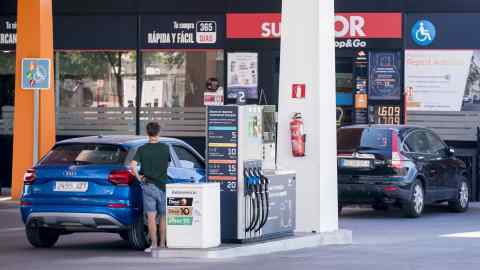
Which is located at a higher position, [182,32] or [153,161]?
[182,32]

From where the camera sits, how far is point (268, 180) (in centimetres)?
1686

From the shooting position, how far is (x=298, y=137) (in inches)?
717

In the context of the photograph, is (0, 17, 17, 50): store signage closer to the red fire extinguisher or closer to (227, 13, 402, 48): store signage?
(227, 13, 402, 48): store signage

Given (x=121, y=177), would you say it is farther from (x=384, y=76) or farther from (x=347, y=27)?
(x=347, y=27)

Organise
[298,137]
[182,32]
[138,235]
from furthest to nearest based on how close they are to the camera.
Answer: [182,32] → [298,137] → [138,235]

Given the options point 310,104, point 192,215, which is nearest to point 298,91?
point 310,104

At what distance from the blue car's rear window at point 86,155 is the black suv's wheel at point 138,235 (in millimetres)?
834

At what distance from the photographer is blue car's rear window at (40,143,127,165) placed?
55.5ft

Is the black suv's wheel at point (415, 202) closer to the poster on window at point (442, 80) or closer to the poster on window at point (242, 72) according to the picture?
the poster on window at point (442, 80)

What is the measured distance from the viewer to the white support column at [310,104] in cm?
1822

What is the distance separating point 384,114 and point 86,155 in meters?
12.1

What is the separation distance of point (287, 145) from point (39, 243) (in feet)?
12.2

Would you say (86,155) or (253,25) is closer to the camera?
(86,155)

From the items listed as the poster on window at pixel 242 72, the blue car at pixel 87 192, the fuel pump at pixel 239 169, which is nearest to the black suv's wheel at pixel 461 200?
the poster on window at pixel 242 72
